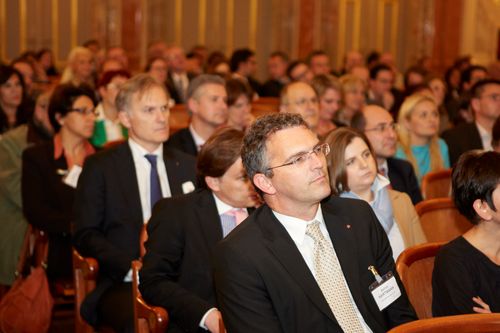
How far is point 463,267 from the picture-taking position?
286 cm

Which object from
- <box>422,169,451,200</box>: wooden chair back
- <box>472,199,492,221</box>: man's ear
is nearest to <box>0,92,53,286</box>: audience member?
<box>422,169,451,200</box>: wooden chair back

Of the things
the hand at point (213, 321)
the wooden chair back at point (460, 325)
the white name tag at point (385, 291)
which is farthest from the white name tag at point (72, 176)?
the wooden chair back at point (460, 325)

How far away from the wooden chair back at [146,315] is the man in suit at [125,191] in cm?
37

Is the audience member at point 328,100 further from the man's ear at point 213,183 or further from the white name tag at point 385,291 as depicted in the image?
the white name tag at point 385,291

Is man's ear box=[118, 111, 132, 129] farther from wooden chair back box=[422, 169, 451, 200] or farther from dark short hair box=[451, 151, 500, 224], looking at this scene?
dark short hair box=[451, 151, 500, 224]

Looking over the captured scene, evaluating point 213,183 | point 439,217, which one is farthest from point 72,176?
point 439,217

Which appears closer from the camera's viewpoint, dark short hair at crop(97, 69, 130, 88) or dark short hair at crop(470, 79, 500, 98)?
dark short hair at crop(470, 79, 500, 98)

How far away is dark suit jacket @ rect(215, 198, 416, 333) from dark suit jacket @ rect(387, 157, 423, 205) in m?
2.07

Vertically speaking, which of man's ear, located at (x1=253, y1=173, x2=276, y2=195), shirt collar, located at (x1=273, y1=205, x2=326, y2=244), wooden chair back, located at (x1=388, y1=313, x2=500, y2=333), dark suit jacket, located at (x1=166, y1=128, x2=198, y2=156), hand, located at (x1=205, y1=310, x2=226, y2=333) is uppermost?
man's ear, located at (x1=253, y1=173, x2=276, y2=195)

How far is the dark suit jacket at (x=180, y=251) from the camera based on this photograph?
322cm

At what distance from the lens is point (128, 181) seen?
4090mm

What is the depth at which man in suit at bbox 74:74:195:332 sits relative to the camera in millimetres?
3832

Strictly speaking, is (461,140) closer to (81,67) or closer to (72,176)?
(72,176)

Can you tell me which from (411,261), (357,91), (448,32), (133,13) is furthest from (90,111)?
(448,32)
